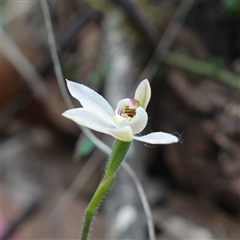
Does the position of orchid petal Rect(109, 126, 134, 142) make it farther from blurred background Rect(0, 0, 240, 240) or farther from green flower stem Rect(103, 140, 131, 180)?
blurred background Rect(0, 0, 240, 240)

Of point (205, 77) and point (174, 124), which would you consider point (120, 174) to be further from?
point (205, 77)

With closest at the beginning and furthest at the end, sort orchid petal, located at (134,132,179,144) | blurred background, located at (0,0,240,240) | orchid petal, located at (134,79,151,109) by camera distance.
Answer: orchid petal, located at (134,132,179,144) < orchid petal, located at (134,79,151,109) < blurred background, located at (0,0,240,240)

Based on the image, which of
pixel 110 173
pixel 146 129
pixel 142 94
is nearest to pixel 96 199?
pixel 110 173

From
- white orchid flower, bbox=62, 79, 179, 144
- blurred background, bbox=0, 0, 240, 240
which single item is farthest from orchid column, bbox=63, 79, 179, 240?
blurred background, bbox=0, 0, 240, 240

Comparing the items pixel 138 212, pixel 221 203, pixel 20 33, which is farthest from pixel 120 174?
pixel 20 33

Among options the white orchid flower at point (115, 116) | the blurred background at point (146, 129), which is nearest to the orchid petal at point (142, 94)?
the white orchid flower at point (115, 116)

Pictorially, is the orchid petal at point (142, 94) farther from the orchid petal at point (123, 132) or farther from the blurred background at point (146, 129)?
the blurred background at point (146, 129)

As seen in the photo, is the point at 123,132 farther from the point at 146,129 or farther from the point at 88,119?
the point at 146,129
